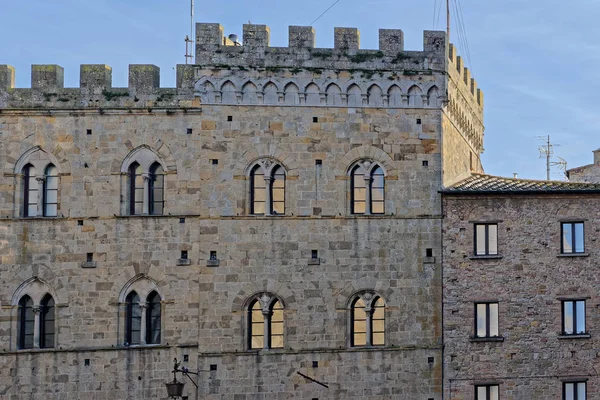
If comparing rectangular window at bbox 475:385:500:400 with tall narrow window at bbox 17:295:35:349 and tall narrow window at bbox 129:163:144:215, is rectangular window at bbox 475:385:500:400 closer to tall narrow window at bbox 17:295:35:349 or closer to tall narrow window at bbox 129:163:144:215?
tall narrow window at bbox 129:163:144:215

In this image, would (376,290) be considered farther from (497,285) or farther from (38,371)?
(38,371)

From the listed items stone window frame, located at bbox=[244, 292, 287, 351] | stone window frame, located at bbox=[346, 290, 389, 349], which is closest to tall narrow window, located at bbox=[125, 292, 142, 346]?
stone window frame, located at bbox=[244, 292, 287, 351]

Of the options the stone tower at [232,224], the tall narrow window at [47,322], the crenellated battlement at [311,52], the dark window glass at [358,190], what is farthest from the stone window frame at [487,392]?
the tall narrow window at [47,322]

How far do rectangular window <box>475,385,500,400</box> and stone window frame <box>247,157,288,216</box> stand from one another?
7455 mm

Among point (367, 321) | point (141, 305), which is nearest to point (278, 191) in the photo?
point (367, 321)

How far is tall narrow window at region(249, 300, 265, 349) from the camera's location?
93.3 feet

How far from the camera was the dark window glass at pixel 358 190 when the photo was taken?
2902 cm

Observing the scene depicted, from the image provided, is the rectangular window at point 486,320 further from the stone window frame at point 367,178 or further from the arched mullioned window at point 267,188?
the arched mullioned window at point 267,188

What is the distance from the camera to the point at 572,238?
29.2 m

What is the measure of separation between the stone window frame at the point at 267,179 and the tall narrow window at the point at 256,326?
8.66ft

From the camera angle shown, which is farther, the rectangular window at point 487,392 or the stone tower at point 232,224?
the rectangular window at point 487,392

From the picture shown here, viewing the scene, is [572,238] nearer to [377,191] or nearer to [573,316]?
[573,316]

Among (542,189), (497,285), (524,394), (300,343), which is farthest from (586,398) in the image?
(300,343)

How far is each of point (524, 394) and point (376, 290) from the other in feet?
16.8
